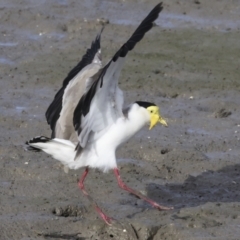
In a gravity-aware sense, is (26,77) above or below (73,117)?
below

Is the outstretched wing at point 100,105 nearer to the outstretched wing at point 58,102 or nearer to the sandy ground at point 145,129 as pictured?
the outstretched wing at point 58,102

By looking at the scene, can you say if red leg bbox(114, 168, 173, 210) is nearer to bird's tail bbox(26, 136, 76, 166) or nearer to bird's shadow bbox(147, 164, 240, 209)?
bird's shadow bbox(147, 164, 240, 209)

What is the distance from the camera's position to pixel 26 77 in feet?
37.5

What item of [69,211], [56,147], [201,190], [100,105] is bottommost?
[201,190]

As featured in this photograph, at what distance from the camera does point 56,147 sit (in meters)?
8.03

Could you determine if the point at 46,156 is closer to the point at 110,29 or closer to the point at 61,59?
the point at 61,59

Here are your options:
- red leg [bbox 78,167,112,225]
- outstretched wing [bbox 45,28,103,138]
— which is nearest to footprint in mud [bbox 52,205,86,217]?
red leg [bbox 78,167,112,225]

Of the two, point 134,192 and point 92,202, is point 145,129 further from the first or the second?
point 92,202

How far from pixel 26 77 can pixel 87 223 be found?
4122mm

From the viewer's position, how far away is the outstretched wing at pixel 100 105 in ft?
24.1

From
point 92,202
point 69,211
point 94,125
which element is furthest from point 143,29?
point 69,211

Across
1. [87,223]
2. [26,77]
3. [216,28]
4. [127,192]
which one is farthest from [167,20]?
[87,223]

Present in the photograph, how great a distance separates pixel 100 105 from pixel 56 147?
2.06 feet

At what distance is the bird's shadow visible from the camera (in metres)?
8.38
